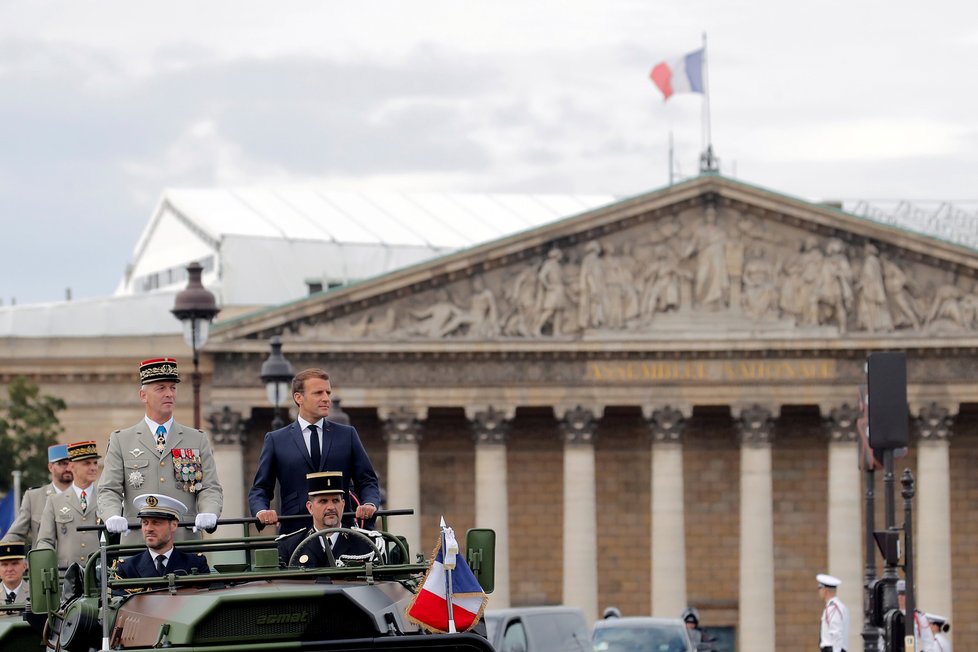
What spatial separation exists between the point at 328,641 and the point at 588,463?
51160mm

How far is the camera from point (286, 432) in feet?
47.1

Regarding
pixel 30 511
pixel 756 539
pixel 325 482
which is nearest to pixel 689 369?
pixel 756 539

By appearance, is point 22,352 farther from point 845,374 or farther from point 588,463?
point 845,374

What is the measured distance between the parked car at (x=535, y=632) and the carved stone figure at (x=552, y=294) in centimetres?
3043

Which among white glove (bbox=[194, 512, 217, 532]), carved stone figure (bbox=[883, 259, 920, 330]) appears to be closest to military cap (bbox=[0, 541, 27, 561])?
white glove (bbox=[194, 512, 217, 532])

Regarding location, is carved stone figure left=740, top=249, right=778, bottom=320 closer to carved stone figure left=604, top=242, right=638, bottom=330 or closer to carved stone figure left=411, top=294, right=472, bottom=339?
carved stone figure left=604, top=242, right=638, bottom=330

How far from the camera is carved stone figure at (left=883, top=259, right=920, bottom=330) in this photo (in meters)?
62.6

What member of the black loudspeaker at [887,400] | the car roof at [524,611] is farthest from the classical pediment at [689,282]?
the black loudspeaker at [887,400]

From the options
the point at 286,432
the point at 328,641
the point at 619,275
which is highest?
the point at 619,275

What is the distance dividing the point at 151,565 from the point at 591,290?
1948 inches

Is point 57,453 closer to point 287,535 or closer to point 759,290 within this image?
point 287,535

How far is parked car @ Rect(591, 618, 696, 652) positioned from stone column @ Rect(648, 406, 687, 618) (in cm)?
2774

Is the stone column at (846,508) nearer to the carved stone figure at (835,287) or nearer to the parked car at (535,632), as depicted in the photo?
the carved stone figure at (835,287)

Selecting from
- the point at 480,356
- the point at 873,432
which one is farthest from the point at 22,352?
the point at 873,432
